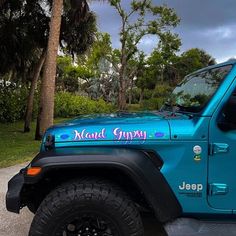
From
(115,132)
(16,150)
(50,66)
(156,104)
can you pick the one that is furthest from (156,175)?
(156,104)

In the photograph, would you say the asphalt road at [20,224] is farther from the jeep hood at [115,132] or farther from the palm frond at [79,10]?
the palm frond at [79,10]

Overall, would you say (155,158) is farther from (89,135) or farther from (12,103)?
(12,103)

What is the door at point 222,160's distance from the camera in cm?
377

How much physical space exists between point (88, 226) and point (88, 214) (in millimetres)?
123

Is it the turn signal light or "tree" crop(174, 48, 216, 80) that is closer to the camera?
the turn signal light

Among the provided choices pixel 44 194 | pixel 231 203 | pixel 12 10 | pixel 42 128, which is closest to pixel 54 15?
pixel 42 128

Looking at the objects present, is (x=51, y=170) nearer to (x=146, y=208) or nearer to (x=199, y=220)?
(x=146, y=208)

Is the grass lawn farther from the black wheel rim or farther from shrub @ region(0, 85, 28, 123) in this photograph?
shrub @ region(0, 85, 28, 123)

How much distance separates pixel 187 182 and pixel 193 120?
522 millimetres

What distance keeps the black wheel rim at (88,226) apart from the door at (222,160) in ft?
2.86

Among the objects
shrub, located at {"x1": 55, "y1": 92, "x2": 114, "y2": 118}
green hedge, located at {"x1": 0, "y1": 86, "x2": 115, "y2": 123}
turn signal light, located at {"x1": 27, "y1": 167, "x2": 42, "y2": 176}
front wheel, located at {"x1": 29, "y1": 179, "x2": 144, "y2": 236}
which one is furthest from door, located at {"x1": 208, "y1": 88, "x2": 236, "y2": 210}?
shrub, located at {"x1": 55, "y1": 92, "x2": 114, "y2": 118}

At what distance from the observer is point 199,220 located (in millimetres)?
3877

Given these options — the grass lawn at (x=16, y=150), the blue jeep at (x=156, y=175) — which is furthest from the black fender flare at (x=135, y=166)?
the grass lawn at (x=16, y=150)

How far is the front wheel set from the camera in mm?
3766
